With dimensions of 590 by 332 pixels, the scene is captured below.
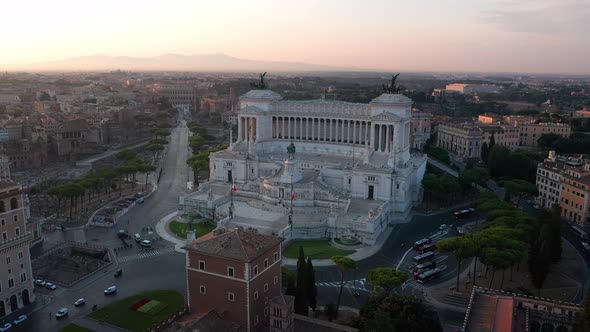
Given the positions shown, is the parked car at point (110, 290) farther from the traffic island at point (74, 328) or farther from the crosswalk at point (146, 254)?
the crosswalk at point (146, 254)

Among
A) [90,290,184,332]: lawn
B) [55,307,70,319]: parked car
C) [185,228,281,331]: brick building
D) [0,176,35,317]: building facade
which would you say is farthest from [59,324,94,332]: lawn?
[185,228,281,331]: brick building

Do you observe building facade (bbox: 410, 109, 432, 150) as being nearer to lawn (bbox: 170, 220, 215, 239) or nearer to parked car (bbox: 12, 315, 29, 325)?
lawn (bbox: 170, 220, 215, 239)

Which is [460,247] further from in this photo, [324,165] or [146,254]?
[324,165]

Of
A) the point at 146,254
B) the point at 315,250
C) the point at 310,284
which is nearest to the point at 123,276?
the point at 146,254

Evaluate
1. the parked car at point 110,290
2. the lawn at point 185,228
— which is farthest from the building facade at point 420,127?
the parked car at point 110,290

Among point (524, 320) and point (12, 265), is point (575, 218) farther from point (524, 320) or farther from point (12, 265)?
point (12, 265)

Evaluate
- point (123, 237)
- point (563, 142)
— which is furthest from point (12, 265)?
point (563, 142)
